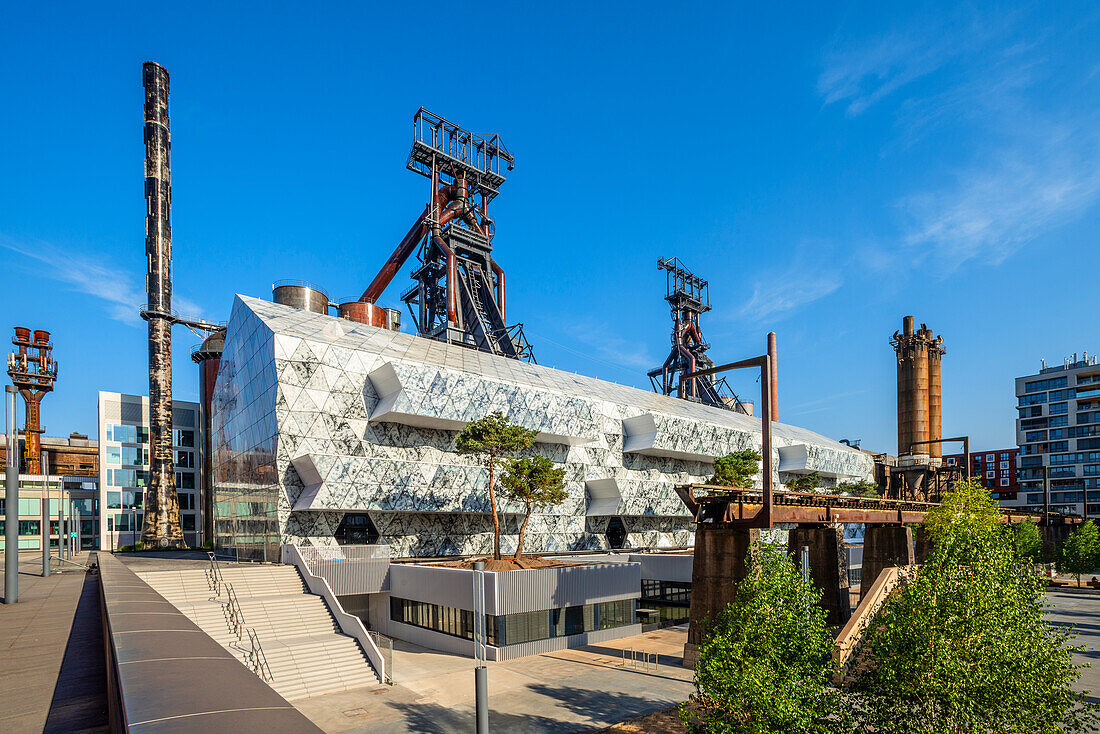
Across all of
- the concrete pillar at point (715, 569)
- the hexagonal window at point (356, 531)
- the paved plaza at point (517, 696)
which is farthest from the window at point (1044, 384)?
the hexagonal window at point (356, 531)

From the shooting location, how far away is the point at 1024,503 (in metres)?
119

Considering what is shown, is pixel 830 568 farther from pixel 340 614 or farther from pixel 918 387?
pixel 918 387

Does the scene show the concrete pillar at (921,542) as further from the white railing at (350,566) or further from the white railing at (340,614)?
the white railing at (350,566)

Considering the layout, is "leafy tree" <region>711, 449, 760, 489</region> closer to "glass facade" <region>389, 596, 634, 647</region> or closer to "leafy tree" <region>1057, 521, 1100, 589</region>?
"glass facade" <region>389, 596, 634, 647</region>

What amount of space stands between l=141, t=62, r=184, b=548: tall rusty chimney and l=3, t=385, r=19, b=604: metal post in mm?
48556

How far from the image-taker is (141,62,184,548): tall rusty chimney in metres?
67.0

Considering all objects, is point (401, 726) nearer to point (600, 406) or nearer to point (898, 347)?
point (600, 406)

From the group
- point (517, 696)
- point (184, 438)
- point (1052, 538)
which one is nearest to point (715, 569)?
point (517, 696)

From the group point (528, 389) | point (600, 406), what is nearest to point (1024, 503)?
point (600, 406)

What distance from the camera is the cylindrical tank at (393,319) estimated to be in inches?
2835

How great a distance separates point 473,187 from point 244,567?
56659mm

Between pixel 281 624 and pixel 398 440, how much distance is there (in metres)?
17.1

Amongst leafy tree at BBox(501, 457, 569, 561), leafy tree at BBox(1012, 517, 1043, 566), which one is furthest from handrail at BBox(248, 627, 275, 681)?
leafy tree at BBox(1012, 517, 1043, 566)

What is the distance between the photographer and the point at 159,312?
227 feet
